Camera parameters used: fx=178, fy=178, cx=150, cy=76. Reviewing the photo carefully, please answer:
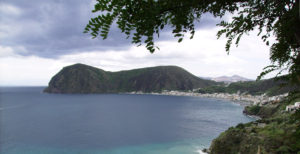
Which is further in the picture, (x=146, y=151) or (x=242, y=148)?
(x=146, y=151)

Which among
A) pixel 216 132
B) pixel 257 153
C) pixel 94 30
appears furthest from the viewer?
pixel 216 132

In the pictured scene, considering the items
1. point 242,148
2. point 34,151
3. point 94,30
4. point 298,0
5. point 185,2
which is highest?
point 298,0

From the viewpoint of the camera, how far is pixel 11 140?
54.7 meters

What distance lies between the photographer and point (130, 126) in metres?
74.4

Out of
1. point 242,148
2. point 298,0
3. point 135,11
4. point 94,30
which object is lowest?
point 242,148

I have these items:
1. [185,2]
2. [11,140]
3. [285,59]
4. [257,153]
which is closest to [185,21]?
[185,2]

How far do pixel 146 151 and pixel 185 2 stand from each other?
161ft

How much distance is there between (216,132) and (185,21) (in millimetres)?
65142

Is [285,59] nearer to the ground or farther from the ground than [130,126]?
farther from the ground

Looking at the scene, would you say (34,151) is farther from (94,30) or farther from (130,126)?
(94,30)

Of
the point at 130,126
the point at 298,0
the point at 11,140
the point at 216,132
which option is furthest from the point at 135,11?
the point at 130,126

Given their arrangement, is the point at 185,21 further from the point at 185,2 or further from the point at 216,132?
the point at 216,132

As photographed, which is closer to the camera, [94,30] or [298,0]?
[94,30]

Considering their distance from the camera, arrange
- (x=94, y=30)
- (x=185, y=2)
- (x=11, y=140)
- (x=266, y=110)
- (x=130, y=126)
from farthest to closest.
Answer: (x=266, y=110)
(x=130, y=126)
(x=11, y=140)
(x=185, y=2)
(x=94, y=30)
